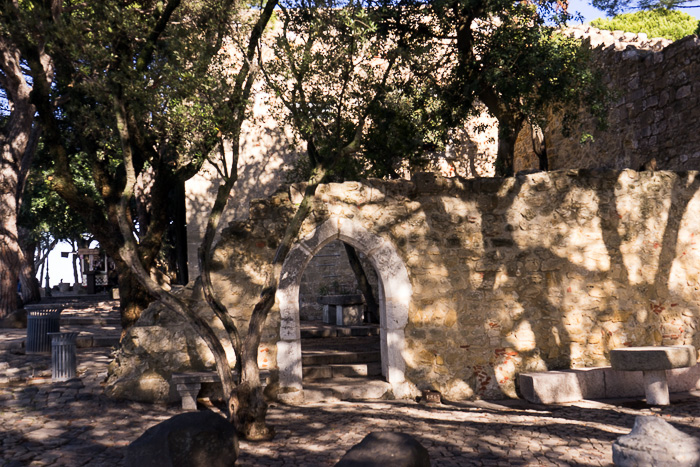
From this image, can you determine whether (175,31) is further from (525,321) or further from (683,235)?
(683,235)

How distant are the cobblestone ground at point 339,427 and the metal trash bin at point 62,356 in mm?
161

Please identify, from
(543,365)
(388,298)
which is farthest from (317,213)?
(543,365)

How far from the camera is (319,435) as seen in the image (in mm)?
5875

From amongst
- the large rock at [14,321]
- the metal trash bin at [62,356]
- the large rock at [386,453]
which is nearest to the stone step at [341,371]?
the metal trash bin at [62,356]

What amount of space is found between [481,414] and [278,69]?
14.4 feet

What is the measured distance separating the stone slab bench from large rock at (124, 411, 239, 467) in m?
4.01

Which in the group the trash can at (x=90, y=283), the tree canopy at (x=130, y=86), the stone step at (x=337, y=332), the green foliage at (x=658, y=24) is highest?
the green foliage at (x=658, y=24)

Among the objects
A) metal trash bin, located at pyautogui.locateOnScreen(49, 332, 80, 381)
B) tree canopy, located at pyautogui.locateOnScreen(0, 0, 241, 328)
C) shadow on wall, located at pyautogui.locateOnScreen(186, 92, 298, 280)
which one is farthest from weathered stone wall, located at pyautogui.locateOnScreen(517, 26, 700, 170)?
metal trash bin, located at pyautogui.locateOnScreen(49, 332, 80, 381)

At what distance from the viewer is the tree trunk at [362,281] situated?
11.8 meters

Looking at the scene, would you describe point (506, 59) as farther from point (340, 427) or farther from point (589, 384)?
point (340, 427)

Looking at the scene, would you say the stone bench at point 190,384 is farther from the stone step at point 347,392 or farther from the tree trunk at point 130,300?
the tree trunk at point 130,300

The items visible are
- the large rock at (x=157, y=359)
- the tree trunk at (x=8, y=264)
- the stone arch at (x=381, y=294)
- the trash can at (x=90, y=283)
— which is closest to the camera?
the large rock at (x=157, y=359)

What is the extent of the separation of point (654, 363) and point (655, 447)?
2.93 meters

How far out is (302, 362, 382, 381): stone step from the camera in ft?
27.3
